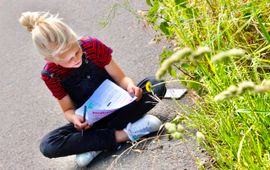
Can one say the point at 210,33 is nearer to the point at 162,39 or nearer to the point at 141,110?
the point at 141,110

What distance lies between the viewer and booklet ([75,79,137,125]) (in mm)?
2369

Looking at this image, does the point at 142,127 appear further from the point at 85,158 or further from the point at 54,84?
the point at 54,84

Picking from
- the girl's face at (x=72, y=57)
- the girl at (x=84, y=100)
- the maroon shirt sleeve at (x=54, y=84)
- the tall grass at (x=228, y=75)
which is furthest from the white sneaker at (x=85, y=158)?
the tall grass at (x=228, y=75)

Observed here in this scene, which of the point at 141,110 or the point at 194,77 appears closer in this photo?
the point at 194,77

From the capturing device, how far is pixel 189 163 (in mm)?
2035

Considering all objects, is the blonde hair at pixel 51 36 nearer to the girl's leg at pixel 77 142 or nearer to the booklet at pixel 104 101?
the booklet at pixel 104 101

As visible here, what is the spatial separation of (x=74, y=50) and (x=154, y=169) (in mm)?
698

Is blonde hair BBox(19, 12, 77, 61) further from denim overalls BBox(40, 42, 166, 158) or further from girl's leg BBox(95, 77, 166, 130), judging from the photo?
girl's leg BBox(95, 77, 166, 130)

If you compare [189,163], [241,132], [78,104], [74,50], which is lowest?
[189,163]

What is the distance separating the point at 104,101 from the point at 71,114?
0.21 metres

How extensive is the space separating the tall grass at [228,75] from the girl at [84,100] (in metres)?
0.30

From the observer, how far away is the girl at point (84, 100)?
94.8 inches

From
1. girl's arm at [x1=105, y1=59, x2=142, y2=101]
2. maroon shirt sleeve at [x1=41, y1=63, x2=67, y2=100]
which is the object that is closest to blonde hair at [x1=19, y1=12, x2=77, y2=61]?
maroon shirt sleeve at [x1=41, y1=63, x2=67, y2=100]

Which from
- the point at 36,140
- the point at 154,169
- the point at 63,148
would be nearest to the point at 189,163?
the point at 154,169
